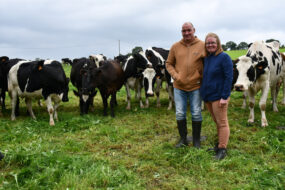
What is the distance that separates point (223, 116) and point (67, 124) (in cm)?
441

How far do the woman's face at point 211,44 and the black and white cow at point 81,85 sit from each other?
16.7 feet

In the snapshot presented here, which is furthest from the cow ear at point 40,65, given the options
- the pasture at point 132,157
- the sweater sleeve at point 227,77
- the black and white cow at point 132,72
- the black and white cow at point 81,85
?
the sweater sleeve at point 227,77

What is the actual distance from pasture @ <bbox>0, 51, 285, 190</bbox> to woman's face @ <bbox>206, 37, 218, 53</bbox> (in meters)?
1.89

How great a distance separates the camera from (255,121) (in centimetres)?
707

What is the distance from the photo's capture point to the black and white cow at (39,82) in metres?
7.34

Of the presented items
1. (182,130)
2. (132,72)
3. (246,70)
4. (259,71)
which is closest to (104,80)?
(132,72)

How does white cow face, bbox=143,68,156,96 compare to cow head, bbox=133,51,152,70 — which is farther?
cow head, bbox=133,51,152,70

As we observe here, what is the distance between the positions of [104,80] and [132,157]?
422 cm

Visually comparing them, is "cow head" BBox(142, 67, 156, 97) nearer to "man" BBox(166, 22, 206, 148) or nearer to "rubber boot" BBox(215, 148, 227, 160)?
"man" BBox(166, 22, 206, 148)

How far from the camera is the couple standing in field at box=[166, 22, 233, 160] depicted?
4352 mm

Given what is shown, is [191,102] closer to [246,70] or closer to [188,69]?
[188,69]

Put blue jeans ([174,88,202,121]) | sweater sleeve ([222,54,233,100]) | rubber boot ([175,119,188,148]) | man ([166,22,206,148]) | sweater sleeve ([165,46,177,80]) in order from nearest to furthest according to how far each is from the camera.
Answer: sweater sleeve ([222,54,233,100]) < man ([166,22,206,148]) < blue jeans ([174,88,202,121]) < sweater sleeve ([165,46,177,80]) < rubber boot ([175,119,188,148])

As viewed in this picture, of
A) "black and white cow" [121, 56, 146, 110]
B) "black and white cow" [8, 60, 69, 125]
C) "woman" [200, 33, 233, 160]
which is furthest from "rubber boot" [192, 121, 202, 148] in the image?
"black and white cow" [121, 56, 146, 110]

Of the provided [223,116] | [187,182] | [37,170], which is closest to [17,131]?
[37,170]
